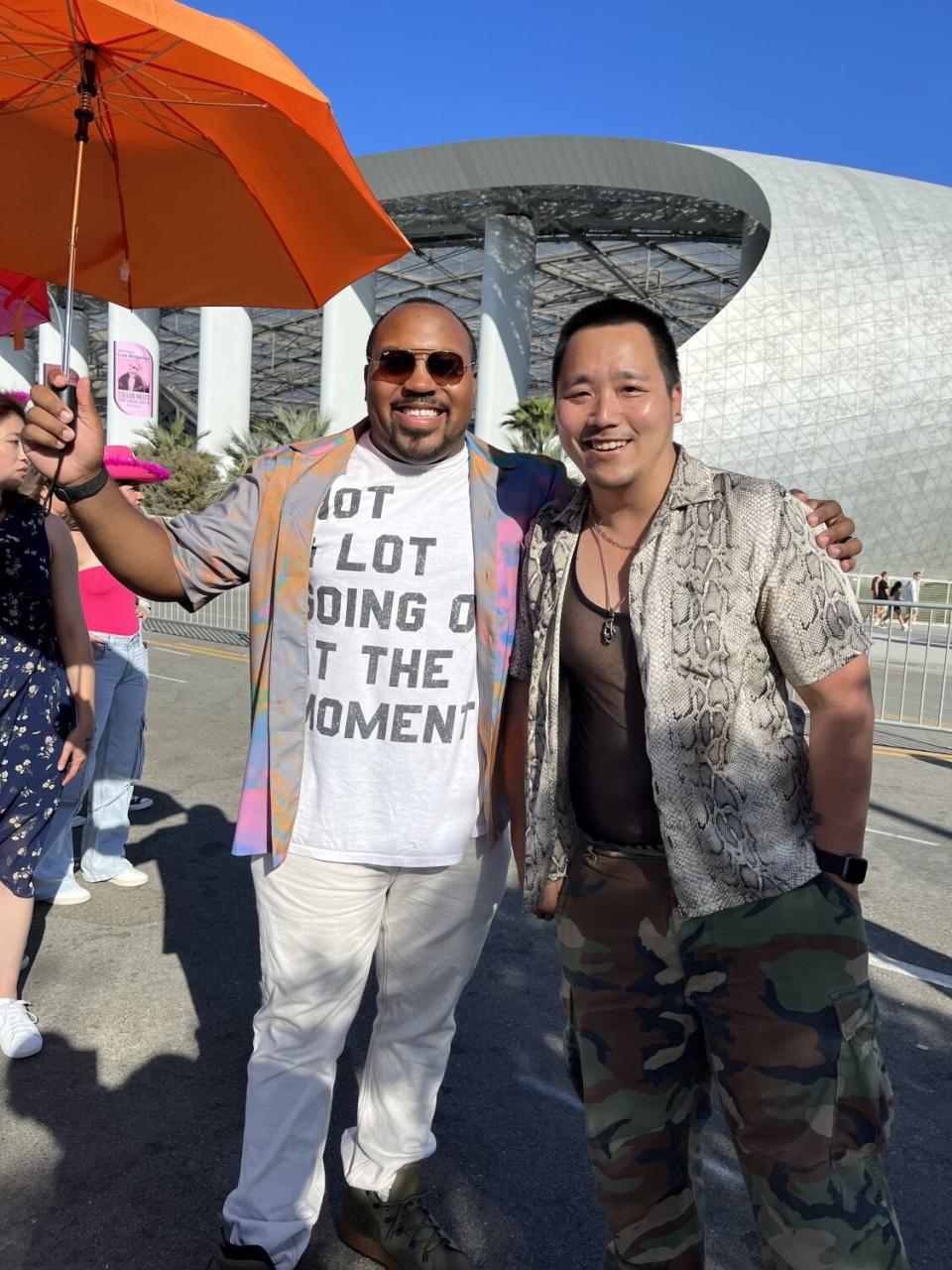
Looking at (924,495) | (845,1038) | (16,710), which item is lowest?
(845,1038)

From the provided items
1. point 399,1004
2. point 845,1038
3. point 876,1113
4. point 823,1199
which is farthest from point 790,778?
point 399,1004

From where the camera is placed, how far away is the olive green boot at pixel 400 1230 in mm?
2129

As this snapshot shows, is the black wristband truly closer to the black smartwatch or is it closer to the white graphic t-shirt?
the white graphic t-shirt

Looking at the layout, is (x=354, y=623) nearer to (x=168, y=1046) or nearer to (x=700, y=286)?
(x=168, y=1046)

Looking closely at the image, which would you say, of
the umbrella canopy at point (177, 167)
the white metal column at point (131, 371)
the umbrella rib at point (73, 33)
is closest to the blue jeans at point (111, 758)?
the umbrella canopy at point (177, 167)

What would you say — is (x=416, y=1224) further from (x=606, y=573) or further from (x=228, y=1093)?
(x=606, y=573)

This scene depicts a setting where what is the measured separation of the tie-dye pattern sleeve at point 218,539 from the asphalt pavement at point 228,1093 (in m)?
1.54

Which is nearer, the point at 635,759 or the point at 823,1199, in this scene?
the point at 823,1199

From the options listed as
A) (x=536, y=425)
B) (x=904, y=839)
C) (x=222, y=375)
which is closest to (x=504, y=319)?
(x=536, y=425)

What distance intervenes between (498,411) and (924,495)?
47.0 feet

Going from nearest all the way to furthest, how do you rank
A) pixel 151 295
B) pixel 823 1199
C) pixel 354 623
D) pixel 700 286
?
pixel 823 1199
pixel 354 623
pixel 151 295
pixel 700 286

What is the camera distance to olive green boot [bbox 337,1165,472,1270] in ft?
6.98

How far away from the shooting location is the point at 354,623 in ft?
6.95

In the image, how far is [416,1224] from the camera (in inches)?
85.9
